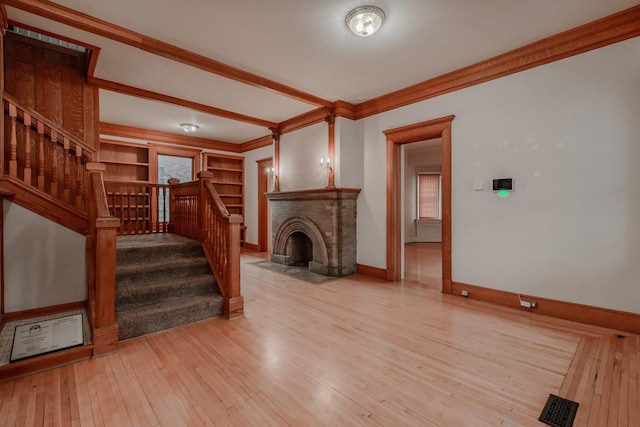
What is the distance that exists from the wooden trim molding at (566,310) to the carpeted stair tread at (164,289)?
3339mm

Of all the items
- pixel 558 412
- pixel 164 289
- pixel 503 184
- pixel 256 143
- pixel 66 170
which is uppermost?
pixel 256 143

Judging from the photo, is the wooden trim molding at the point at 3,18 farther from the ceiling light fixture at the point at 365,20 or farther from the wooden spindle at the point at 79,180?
the ceiling light fixture at the point at 365,20

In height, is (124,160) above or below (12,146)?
above

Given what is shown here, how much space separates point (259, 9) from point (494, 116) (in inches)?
116

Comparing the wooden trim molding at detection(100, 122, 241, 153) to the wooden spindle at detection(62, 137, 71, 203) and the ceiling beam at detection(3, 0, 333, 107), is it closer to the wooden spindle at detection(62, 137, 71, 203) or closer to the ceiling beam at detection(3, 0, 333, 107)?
the wooden spindle at detection(62, 137, 71, 203)

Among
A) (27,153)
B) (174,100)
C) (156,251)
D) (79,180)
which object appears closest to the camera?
(27,153)

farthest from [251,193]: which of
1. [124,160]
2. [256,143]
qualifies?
[124,160]

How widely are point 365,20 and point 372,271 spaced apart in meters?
3.66

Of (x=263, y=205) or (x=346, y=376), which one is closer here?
(x=346, y=376)

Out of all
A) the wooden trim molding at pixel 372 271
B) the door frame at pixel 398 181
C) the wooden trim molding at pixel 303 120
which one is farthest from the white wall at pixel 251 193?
the door frame at pixel 398 181

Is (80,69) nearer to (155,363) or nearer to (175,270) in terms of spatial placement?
(175,270)

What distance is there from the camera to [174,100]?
477cm

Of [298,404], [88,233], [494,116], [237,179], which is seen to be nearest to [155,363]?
[298,404]

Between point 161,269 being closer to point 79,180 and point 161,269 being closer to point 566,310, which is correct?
point 79,180
